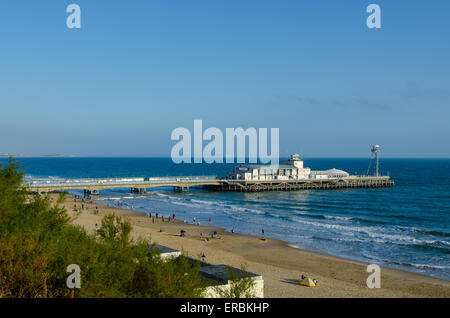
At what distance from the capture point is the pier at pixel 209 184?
76000 mm

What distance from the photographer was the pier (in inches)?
2992

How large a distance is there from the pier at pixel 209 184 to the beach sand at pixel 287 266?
29.8 m

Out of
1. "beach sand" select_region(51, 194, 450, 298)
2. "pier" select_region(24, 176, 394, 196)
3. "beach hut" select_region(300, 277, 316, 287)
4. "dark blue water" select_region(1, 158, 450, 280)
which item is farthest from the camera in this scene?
"pier" select_region(24, 176, 394, 196)

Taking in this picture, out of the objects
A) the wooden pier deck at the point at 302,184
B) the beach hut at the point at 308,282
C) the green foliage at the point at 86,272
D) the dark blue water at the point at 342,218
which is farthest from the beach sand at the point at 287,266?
the wooden pier deck at the point at 302,184

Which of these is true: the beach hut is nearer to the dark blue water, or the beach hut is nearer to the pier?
the dark blue water

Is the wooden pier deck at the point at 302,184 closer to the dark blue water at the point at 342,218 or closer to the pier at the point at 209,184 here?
the pier at the point at 209,184

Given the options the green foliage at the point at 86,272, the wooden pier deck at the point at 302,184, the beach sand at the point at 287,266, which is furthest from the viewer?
the wooden pier deck at the point at 302,184

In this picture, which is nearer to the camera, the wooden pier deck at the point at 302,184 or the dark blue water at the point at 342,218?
the dark blue water at the point at 342,218

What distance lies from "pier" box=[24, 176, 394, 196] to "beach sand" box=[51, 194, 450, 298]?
29.8 metres

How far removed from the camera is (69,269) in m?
12.6

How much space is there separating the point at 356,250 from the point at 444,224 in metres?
19.6

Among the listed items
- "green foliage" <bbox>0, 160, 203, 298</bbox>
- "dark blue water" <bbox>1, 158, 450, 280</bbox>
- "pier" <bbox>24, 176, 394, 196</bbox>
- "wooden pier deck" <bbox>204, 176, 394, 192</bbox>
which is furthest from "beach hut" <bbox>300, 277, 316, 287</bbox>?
"wooden pier deck" <bbox>204, 176, 394, 192</bbox>
